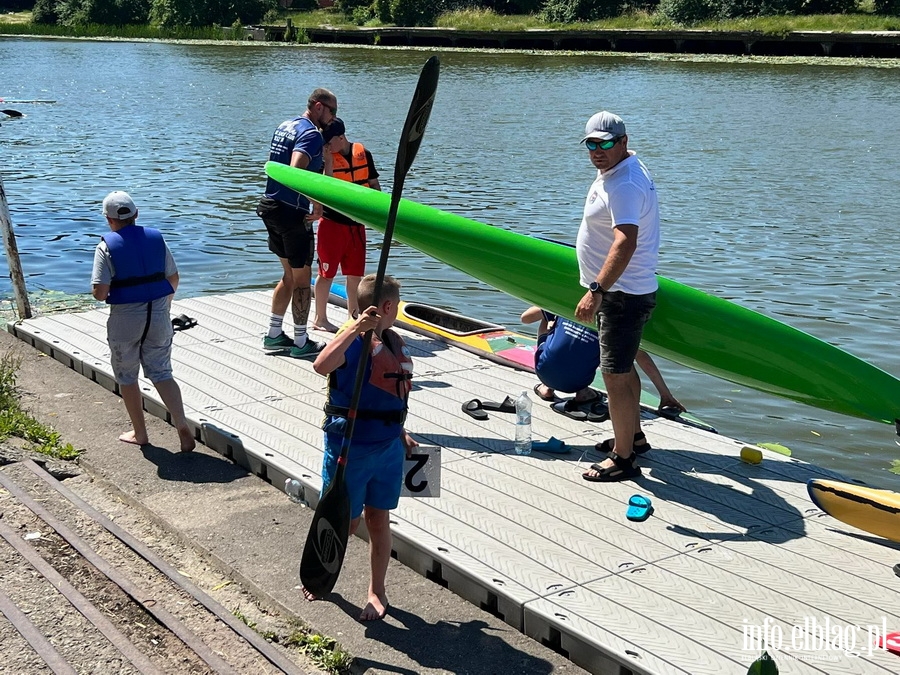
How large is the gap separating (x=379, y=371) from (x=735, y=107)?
30.4 metres

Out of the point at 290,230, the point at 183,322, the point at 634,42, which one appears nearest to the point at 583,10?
the point at 634,42

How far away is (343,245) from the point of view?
8.57 m

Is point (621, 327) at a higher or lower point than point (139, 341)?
higher

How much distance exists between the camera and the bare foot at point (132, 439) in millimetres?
6812

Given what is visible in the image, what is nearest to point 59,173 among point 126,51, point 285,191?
point 285,191

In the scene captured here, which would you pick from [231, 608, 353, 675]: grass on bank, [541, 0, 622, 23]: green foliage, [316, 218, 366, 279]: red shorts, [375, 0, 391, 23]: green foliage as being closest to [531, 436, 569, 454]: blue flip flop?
[231, 608, 353, 675]: grass on bank

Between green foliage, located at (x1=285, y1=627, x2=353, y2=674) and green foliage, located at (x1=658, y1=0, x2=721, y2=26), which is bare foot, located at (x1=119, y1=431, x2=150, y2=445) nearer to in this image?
green foliage, located at (x1=285, y1=627, x2=353, y2=674)

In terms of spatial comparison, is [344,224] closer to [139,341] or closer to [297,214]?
[297,214]

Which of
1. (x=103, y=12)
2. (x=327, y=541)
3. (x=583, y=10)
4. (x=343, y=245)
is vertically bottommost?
(x=327, y=541)

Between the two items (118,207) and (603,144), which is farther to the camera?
(118,207)

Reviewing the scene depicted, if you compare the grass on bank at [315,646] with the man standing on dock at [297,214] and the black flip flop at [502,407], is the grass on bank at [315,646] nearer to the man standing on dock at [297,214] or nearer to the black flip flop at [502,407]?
the black flip flop at [502,407]

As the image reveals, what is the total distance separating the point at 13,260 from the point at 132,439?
362 cm

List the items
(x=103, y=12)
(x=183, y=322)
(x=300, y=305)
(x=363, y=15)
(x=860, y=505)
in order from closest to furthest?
(x=860, y=505) < (x=300, y=305) < (x=183, y=322) < (x=363, y=15) < (x=103, y=12)

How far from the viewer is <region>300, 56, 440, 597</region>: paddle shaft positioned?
446cm
